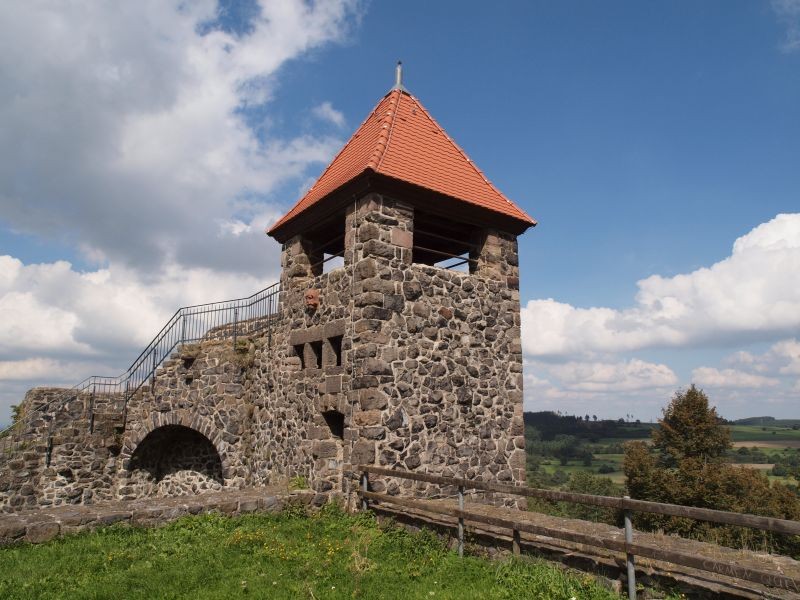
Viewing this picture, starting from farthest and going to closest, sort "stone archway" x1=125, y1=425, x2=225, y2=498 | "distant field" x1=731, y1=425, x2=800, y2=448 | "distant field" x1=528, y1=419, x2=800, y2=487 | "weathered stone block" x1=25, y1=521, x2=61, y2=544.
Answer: "distant field" x1=731, y1=425, x2=800, y2=448 → "distant field" x1=528, y1=419, x2=800, y2=487 → "stone archway" x1=125, y1=425, x2=225, y2=498 → "weathered stone block" x1=25, y1=521, x2=61, y2=544

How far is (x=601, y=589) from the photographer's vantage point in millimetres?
5539

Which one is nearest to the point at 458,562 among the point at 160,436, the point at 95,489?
the point at 160,436

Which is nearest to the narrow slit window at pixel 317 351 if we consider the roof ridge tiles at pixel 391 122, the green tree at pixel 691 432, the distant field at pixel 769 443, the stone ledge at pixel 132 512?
the stone ledge at pixel 132 512

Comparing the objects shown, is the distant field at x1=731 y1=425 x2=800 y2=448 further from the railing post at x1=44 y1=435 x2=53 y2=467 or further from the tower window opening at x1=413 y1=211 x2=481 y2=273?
the railing post at x1=44 y1=435 x2=53 y2=467

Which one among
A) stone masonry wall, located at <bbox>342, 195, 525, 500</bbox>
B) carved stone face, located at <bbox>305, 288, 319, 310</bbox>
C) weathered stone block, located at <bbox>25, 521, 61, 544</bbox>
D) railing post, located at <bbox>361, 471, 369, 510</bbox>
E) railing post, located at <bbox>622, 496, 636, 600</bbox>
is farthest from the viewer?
carved stone face, located at <bbox>305, 288, 319, 310</bbox>

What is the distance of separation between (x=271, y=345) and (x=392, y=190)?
503 cm

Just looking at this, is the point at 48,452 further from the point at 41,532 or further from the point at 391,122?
the point at 391,122

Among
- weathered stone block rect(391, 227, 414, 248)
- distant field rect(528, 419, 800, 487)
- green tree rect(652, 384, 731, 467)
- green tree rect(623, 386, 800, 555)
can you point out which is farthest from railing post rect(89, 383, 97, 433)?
distant field rect(528, 419, 800, 487)

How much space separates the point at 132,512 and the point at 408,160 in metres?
7.44

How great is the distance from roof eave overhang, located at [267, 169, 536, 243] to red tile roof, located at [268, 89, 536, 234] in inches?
3.3

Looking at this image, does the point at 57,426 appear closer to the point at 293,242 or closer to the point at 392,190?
the point at 293,242

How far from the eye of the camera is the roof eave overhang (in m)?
9.73

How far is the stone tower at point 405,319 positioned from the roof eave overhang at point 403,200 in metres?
0.03

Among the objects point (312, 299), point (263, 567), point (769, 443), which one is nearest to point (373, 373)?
point (312, 299)
